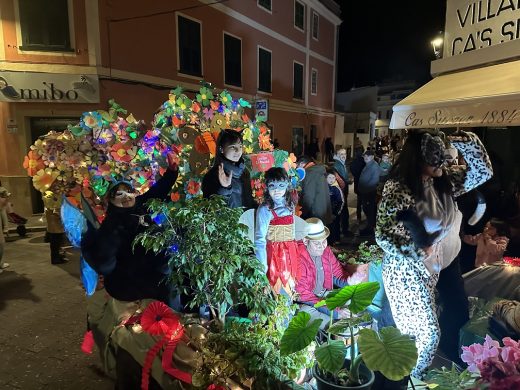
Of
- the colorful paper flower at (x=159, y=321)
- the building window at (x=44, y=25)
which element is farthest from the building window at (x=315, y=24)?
the colorful paper flower at (x=159, y=321)

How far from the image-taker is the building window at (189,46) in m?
12.1

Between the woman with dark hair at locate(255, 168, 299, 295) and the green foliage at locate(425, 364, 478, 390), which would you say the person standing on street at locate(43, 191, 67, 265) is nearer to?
the woman with dark hair at locate(255, 168, 299, 295)

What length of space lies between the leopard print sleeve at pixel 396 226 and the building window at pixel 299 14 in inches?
719

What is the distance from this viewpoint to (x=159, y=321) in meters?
2.47

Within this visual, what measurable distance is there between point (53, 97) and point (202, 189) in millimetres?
7259

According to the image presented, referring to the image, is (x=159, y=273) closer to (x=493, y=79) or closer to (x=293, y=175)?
(x=293, y=175)

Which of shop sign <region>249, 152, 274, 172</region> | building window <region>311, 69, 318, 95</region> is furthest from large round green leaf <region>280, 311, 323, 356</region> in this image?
building window <region>311, 69, 318, 95</region>

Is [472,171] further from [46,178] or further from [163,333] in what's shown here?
[46,178]

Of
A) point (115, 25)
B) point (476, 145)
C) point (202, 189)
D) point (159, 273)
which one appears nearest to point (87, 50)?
point (115, 25)

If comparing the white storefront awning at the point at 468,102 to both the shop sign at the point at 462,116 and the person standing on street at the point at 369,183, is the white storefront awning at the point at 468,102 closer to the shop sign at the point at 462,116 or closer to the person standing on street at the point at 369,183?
the shop sign at the point at 462,116

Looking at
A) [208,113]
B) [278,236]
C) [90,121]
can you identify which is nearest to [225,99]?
[208,113]

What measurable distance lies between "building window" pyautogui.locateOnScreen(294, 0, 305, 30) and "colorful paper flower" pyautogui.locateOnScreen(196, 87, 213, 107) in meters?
16.0

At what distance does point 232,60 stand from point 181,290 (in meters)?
13.7

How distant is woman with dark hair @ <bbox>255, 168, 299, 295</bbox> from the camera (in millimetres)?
3326
